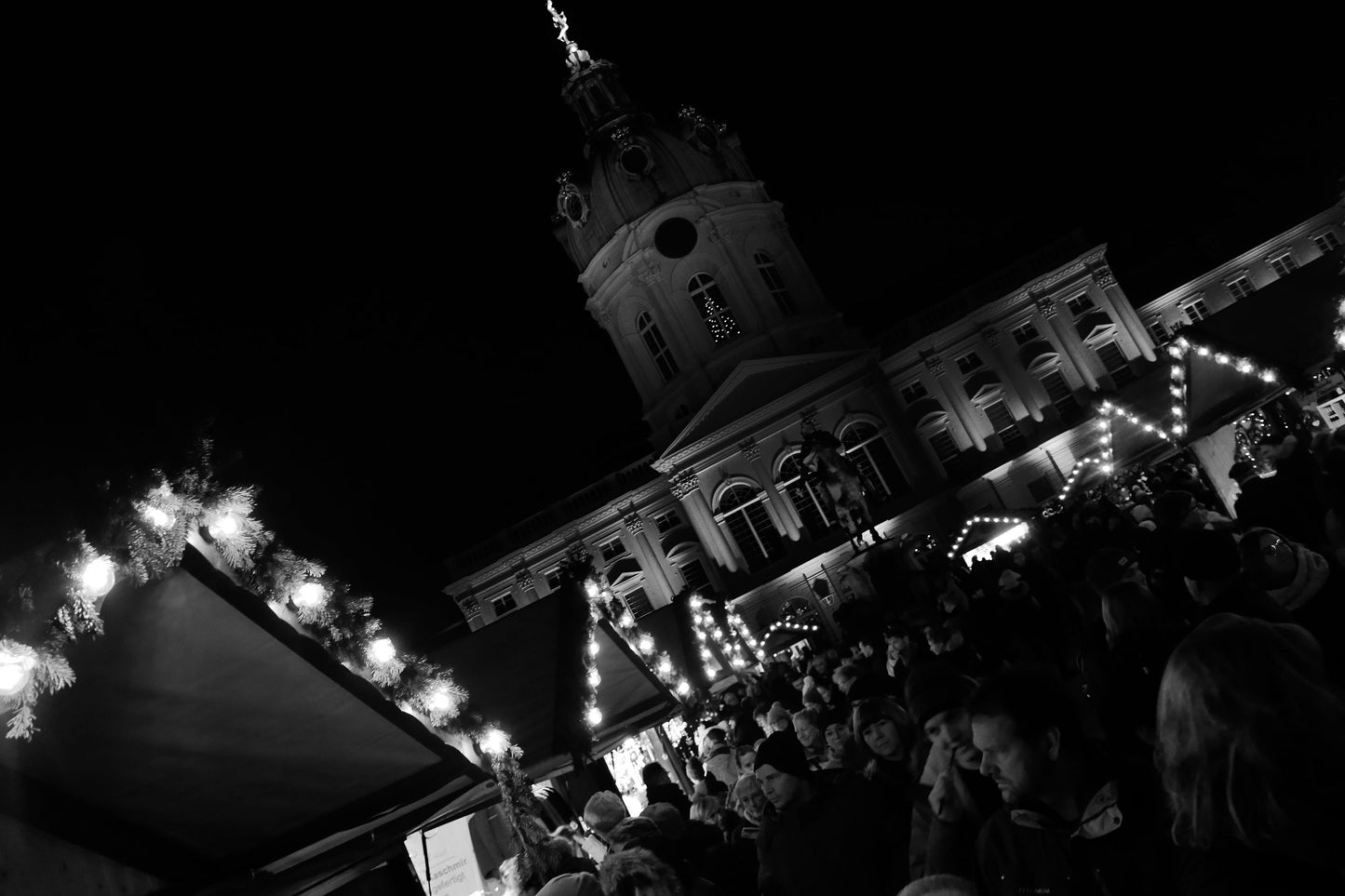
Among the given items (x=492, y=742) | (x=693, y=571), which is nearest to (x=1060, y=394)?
(x=693, y=571)

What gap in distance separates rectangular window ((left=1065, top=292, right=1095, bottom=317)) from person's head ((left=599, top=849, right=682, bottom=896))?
48034mm

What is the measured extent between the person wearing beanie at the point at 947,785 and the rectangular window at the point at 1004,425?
143 feet

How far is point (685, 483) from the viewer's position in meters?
46.8

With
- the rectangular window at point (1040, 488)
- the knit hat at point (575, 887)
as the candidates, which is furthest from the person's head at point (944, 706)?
the rectangular window at point (1040, 488)

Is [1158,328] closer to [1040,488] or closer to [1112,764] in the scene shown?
[1040,488]

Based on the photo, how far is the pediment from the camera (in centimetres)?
4556

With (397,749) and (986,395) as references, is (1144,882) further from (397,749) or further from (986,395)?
(986,395)

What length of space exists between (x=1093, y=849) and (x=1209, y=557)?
6.50 ft

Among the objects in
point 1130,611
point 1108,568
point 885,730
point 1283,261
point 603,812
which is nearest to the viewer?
point 1130,611

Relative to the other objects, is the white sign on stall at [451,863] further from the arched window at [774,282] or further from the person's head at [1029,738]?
the arched window at [774,282]

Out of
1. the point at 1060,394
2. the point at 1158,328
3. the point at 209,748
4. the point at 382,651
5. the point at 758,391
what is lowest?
the point at 209,748

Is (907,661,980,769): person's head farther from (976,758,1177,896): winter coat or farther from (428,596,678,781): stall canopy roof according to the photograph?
(428,596,678,781): stall canopy roof

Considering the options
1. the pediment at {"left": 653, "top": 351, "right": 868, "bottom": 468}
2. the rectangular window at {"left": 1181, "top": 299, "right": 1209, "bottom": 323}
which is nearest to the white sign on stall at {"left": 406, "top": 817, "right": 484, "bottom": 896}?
the pediment at {"left": 653, "top": 351, "right": 868, "bottom": 468}

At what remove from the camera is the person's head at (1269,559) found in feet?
14.4
